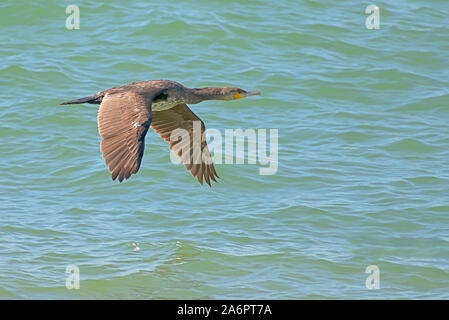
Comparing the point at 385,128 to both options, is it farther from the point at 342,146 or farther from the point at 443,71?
the point at 443,71

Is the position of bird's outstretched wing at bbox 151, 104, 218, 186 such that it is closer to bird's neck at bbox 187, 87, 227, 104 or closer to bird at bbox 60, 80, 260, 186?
bird at bbox 60, 80, 260, 186

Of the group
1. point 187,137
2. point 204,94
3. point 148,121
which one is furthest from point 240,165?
point 148,121

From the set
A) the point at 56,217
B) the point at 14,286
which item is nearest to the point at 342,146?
the point at 56,217

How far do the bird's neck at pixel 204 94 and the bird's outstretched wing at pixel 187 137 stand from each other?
0.35 m

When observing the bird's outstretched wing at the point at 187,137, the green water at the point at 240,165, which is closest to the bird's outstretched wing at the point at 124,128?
the bird's outstretched wing at the point at 187,137

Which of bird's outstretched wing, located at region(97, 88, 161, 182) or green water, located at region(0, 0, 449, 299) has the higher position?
bird's outstretched wing, located at region(97, 88, 161, 182)

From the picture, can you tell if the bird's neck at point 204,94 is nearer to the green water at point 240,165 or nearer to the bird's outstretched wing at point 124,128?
the bird's outstretched wing at point 124,128

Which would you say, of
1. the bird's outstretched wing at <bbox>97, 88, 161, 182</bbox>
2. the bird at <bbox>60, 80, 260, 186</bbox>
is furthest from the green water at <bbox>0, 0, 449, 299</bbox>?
the bird's outstretched wing at <bbox>97, 88, 161, 182</bbox>

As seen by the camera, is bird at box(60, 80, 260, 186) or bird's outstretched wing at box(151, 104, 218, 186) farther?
bird's outstretched wing at box(151, 104, 218, 186)

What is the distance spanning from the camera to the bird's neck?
8.41 metres

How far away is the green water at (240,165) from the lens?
26.0ft

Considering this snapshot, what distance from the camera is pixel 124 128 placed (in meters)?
7.23

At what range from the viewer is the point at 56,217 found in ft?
28.9
